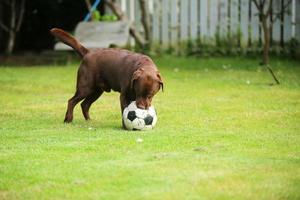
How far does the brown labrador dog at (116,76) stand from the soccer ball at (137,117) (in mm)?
69

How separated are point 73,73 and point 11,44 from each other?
453 centimetres

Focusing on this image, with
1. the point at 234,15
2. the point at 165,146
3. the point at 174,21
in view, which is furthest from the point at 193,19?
the point at 165,146

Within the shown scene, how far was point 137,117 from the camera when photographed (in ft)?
27.5

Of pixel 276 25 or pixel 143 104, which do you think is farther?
pixel 276 25

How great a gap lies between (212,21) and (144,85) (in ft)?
34.2

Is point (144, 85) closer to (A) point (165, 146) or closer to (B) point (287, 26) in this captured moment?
(A) point (165, 146)

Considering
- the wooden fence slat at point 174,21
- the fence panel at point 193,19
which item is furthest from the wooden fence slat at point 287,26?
the wooden fence slat at point 174,21

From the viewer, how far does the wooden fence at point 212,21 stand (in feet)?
57.6

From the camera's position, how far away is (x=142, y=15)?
18.0 m

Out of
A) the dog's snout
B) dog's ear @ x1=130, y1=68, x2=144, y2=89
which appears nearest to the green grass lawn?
the dog's snout

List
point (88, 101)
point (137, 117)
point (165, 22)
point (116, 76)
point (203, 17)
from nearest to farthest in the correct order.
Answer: point (137, 117), point (116, 76), point (88, 101), point (203, 17), point (165, 22)

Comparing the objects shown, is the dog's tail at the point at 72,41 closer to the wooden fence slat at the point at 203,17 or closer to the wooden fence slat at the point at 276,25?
the wooden fence slat at the point at 276,25

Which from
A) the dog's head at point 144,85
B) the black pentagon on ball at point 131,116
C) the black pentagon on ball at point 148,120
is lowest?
the black pentagon on ball at point 148,120

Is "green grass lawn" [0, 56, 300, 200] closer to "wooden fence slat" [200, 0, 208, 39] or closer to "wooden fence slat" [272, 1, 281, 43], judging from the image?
"wooden fence slat" [272, 1, 281, 43]
